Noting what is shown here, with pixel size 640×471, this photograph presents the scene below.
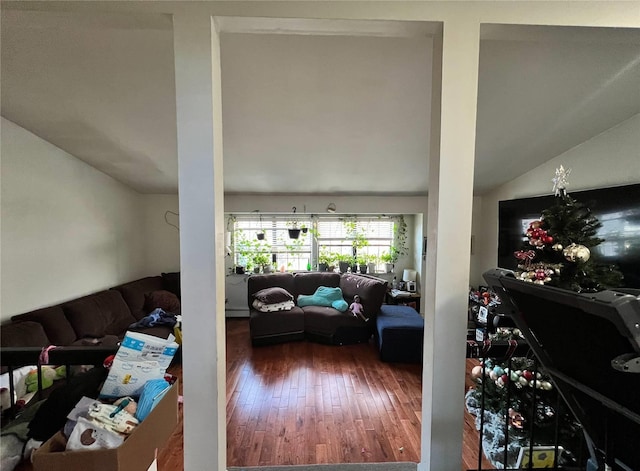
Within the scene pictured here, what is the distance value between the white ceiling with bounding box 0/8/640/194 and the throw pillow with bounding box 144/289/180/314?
1864 millimetres

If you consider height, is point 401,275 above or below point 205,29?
below

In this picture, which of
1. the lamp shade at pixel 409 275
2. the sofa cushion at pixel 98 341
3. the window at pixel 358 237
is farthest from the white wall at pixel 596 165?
the sofa cushion at pixel 98 341

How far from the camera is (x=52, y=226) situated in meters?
2.81

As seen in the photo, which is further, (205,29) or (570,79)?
(570,79)

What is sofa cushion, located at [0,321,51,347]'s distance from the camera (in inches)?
81.0

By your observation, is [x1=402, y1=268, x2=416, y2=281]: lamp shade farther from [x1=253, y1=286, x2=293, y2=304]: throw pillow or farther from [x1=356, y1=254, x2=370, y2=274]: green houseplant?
[x1=253, y1=286, x2=293, y2=304]: throw pillow

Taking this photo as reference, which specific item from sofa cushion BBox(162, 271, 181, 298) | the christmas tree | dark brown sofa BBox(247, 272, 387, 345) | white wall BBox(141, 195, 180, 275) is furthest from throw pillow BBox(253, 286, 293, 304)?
the christmas tree

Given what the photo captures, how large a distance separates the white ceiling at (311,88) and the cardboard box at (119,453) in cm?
145

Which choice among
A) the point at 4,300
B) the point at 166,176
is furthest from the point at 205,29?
the point at 166,176

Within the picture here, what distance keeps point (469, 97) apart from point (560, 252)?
869 mm

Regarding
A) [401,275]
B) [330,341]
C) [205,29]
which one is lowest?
[330,341]

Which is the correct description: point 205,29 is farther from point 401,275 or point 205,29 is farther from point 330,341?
point 401,275

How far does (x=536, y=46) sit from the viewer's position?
1601mm

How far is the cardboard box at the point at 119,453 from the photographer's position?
704mm
